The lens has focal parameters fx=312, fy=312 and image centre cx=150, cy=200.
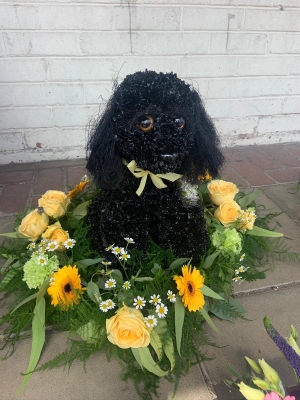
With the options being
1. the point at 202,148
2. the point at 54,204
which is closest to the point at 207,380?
the point at 202,148

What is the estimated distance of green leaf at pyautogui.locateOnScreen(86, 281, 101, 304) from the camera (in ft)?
2.50

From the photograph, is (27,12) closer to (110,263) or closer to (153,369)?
(110,263)

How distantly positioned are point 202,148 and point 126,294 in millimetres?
413

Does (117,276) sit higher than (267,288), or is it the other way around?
(117,276)

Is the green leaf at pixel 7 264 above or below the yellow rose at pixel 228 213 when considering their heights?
below

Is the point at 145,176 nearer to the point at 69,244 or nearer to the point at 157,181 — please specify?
the point at 157,181

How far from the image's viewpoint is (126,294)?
2.52ft

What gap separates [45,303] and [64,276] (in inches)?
4.3

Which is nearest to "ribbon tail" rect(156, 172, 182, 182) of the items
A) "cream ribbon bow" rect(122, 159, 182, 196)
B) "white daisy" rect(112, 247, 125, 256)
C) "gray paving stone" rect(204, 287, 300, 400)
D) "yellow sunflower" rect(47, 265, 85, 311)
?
"cream ribbon bow" rect(122, 159, 182, 196)

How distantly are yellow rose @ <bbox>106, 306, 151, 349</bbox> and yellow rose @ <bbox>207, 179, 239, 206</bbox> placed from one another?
1.72 feet

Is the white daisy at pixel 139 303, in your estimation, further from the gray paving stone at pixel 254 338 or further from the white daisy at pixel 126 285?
the gray paving stone at pixel 254 338

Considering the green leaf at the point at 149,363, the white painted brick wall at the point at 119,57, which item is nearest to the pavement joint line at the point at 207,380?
the green leaf at the point at 149,363

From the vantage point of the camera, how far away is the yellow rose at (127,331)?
2.19 feet

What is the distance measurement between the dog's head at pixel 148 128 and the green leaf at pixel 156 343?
0.37m
